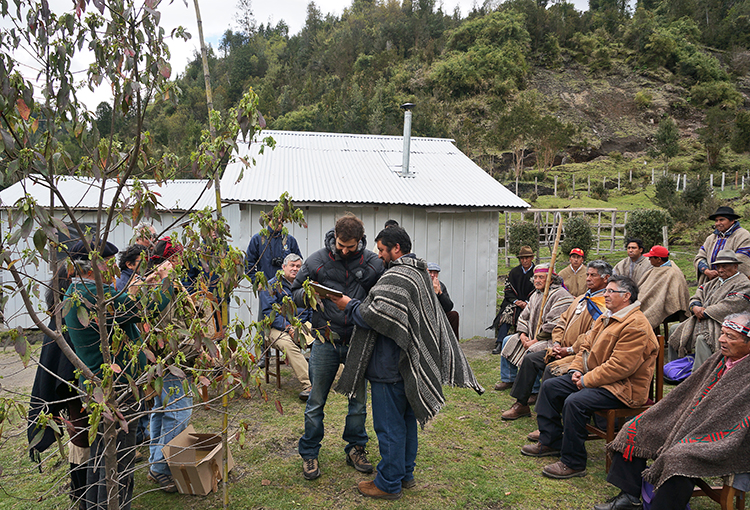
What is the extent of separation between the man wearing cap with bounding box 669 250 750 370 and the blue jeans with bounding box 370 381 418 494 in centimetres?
335

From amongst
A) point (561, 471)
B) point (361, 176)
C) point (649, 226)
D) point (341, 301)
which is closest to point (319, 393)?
point (341, 301)

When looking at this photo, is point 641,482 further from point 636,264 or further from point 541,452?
point 636,264

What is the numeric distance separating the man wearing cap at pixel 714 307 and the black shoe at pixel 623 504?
232cm

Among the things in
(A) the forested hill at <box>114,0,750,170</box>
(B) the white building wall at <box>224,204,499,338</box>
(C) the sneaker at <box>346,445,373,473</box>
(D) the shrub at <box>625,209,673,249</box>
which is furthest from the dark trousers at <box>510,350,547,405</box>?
(A) the forested hill at <box>114,0,750,170</box>

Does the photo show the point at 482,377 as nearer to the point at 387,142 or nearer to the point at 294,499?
the point at 294,499

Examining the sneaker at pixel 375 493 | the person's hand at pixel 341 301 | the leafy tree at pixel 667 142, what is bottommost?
the sneaker at pixel 375 493

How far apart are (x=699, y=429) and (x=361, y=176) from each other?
6217mm

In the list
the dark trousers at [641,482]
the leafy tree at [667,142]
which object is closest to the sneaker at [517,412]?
the dark trousers at [641,482]

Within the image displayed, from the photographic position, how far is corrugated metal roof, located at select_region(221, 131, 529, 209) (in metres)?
7.29

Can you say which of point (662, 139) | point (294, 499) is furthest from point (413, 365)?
Answer: point (662, 139)

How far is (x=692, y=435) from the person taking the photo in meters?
2.88

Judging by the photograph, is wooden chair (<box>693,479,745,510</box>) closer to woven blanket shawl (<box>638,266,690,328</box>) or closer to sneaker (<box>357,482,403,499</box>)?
sneaker (<box>357,482,403,499</box>)

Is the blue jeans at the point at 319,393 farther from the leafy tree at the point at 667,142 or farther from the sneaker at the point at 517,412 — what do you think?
the leafy tree at the point at 667,142

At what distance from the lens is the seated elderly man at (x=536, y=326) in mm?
5094
